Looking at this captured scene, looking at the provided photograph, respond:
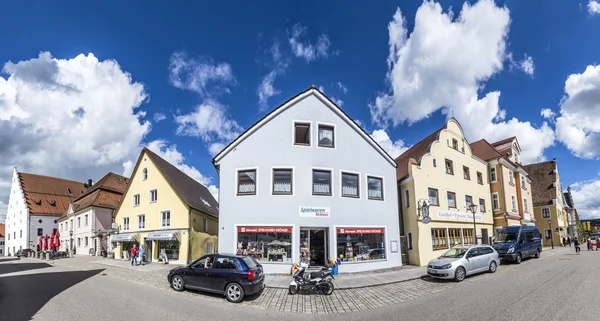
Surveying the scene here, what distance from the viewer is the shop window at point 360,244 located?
1866 cm

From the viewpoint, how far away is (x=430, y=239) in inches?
859

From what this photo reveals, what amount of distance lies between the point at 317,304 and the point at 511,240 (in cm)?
1931

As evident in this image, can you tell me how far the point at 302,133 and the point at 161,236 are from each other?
1486 cm

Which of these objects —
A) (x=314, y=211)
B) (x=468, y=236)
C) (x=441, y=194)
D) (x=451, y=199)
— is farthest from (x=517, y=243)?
(x=314, y=211)

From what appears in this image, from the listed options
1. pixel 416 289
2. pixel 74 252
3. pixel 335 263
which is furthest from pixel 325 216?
pixel 74 252

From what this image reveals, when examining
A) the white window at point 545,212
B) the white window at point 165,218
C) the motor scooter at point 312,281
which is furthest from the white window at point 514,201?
the white window at point 165,218

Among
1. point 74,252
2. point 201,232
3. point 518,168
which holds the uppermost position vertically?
point 518,168

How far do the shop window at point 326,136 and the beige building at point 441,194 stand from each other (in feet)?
21.3

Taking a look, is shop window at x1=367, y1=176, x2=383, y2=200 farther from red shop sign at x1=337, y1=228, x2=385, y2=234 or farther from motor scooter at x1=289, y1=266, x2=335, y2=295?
motor scooter at x1=289, y1=266, x2=335, y2=295

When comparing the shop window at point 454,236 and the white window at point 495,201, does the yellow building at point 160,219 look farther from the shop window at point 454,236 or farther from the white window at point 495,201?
the white window at point 495,201

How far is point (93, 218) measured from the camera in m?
36.1

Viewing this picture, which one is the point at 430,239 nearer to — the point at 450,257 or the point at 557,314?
the point at 450,257

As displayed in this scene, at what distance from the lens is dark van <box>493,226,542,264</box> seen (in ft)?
72.4

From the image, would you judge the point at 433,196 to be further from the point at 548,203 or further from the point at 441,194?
the point at 548,203
